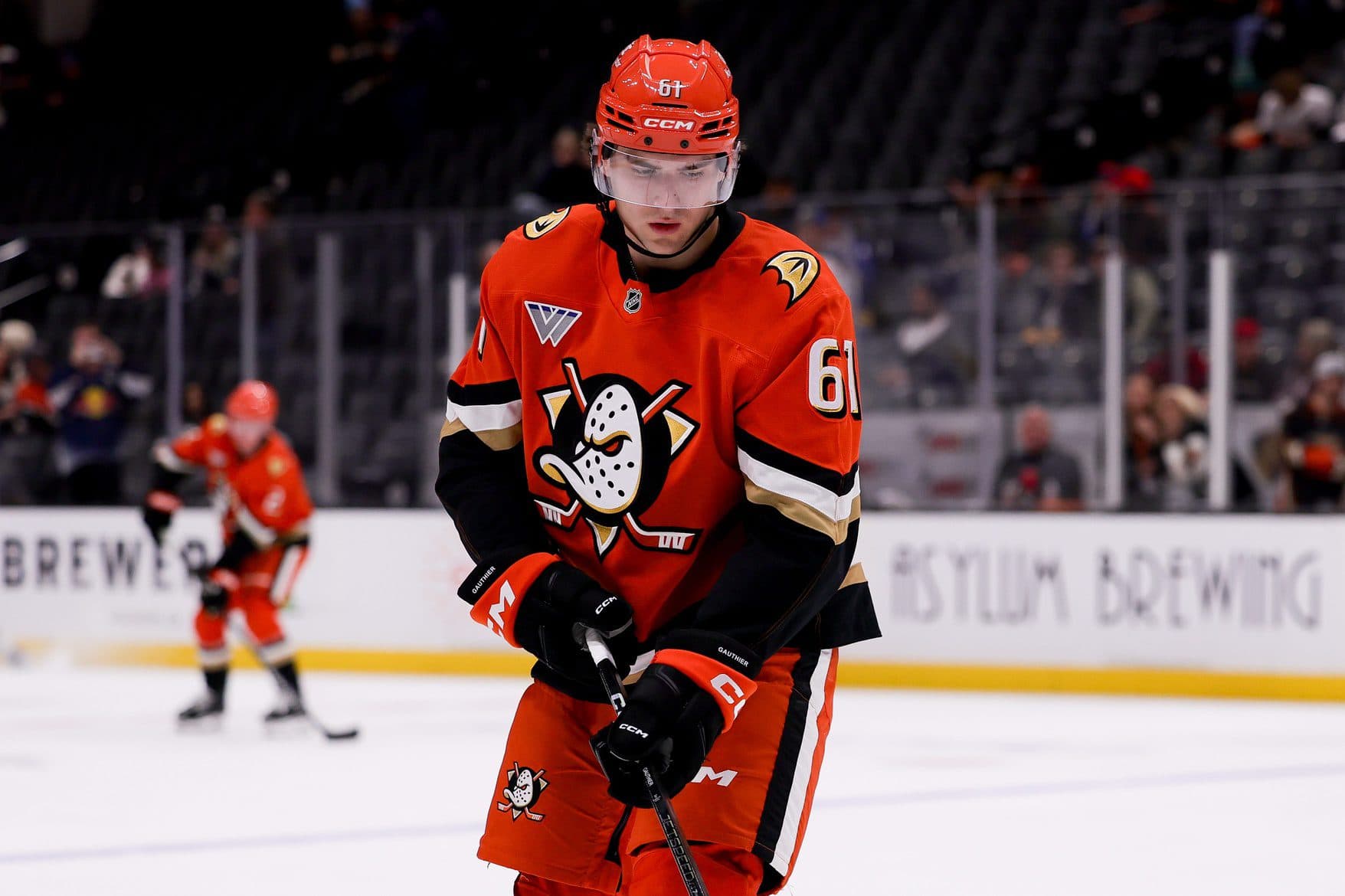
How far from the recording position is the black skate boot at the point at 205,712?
7.02 metres

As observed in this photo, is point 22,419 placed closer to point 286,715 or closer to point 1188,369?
point 286,715

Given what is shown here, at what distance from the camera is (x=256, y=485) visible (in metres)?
7.12

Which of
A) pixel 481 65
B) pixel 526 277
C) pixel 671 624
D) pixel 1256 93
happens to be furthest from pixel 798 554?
pixel 481 65

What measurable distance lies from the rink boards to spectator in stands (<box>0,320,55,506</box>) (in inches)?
24.9

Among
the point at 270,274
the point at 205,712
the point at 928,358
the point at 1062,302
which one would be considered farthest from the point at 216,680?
the point at 1062,302

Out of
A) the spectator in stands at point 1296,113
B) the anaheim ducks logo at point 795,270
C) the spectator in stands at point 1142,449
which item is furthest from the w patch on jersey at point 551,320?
the spectator in stands at point 1296,113

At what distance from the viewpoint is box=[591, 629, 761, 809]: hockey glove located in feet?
6.90

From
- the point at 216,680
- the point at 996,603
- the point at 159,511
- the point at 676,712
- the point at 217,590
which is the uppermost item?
the point at 676,712

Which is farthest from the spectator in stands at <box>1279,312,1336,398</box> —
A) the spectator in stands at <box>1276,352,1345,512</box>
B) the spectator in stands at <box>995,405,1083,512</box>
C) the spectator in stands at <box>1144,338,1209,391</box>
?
the spectator in stands at <box>995,405,1083,512</box>

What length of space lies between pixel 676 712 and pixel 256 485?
5.24 metres

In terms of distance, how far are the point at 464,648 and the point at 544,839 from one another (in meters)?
6.40

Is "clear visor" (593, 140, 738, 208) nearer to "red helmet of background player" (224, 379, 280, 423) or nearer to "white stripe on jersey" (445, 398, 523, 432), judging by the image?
"white stripe on jersey" (445, 398, 523, 432)

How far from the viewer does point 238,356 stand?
348 inches

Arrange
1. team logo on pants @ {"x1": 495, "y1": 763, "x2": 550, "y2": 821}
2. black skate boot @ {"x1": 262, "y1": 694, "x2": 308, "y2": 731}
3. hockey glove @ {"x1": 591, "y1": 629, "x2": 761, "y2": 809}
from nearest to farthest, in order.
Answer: hockey glove @ {"x1": 591, "y1": 629, "x2": 761, "y2": 809}, team logo on pants @ {"x1": 495, "y1": 763, "x2": 550, "y2": 821}, black skate boot @ {"x1": 262, "y1": 694, "x2": 308, "y2": 731}
